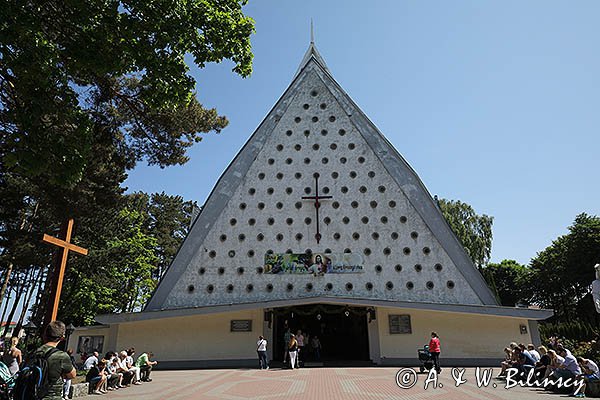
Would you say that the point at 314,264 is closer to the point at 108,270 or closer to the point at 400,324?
the point at 400,324

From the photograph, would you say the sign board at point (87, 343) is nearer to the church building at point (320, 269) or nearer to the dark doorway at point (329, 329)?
A: the church building at point (320, 269)

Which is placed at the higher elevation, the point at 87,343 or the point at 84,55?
the point at 84,55

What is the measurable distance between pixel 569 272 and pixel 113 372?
130 ft

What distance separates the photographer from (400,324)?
17047 millimetres

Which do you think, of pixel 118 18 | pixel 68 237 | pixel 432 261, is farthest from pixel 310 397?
pixel 432 261

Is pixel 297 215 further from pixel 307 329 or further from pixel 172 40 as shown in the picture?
pixel 172 40

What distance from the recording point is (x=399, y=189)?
19.6 meters

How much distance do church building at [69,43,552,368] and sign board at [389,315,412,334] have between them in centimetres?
4

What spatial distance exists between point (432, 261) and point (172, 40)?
14706mm

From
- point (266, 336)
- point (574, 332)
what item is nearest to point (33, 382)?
point (266, 336)

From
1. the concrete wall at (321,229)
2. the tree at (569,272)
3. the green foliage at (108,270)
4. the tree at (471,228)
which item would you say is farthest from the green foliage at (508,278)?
the green foliage at (108,270)

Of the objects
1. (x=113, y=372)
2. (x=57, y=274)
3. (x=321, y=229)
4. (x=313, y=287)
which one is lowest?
(x=113, y=372)

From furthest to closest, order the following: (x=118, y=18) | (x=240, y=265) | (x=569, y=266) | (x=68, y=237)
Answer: (x=569, y=266) → (x=240, y=265) → (x=68, y=237) → (x=118, y=18)

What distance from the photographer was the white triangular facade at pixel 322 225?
17688mm
